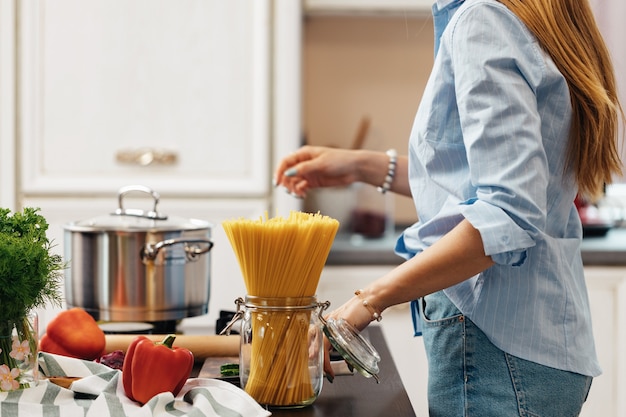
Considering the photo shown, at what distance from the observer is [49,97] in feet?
7.72

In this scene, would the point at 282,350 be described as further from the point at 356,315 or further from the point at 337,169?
the point at 337,169

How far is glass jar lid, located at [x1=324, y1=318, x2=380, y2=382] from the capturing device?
96 centimetres

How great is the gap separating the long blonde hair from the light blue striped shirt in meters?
0.02

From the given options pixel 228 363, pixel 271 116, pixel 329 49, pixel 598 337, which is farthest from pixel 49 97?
pixel 598 337

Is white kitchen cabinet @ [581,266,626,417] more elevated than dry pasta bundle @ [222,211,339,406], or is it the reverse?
dry pasta bundle @ [222,211,339,406]

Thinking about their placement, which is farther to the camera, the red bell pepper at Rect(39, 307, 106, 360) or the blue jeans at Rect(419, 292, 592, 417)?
the red bell pepper at Rect(39, 307, 106, 360)

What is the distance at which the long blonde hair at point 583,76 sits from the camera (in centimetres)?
104

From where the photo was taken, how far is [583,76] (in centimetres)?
104

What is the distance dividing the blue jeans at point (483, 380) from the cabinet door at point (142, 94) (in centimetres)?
129

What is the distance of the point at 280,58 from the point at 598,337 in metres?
1.16

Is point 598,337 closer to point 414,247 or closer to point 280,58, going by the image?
point 280,58

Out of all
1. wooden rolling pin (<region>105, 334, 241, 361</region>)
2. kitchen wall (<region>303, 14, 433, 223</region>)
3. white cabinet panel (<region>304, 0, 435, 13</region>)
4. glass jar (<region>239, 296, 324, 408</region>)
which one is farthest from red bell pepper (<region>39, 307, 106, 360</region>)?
kitchen wall (<region>303, 14, 433, 223</region>)

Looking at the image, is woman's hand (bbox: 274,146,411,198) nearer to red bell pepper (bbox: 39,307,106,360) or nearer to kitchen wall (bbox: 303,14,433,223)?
red bell pepper (bbox: 39,307,106,360)

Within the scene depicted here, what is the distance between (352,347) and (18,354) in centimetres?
37
